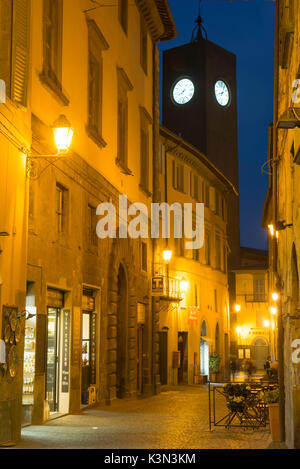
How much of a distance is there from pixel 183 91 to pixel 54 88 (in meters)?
41.7

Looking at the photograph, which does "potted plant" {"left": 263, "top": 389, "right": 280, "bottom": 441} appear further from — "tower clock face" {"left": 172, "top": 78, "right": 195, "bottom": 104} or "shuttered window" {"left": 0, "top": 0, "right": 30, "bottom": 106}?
"tower clock face" {"left": 172, "top": 78, "right": 195, "bottom": 104}

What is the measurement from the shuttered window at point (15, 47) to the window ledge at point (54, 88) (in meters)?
1.67

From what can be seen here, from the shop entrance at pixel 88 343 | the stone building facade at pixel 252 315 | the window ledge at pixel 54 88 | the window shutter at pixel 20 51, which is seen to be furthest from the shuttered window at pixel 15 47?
the stone building facade at pixel 252 315

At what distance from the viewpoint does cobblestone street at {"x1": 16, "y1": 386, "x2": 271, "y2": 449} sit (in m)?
12.2

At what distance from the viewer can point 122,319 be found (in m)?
22.9

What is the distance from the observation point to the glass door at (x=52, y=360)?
16.0 meters

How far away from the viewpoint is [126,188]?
925 inches

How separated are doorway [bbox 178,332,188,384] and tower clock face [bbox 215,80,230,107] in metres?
25.7

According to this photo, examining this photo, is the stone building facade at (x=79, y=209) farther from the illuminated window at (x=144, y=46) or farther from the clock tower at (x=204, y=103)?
the clock tower at (x=204, y=103)

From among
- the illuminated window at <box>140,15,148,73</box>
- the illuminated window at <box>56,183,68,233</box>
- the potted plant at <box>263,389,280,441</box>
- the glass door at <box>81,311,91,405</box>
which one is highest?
the illuminated window at <box>140,15,148,73</box>

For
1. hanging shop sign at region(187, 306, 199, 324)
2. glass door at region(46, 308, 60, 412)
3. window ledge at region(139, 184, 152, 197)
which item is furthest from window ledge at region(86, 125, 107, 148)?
hanging shop sign at region(187, 306, 199, 324)

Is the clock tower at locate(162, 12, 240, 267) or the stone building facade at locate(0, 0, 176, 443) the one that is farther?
the clock tower at locate(162, 12, 240, 267)

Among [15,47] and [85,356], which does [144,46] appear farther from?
[15,47]
